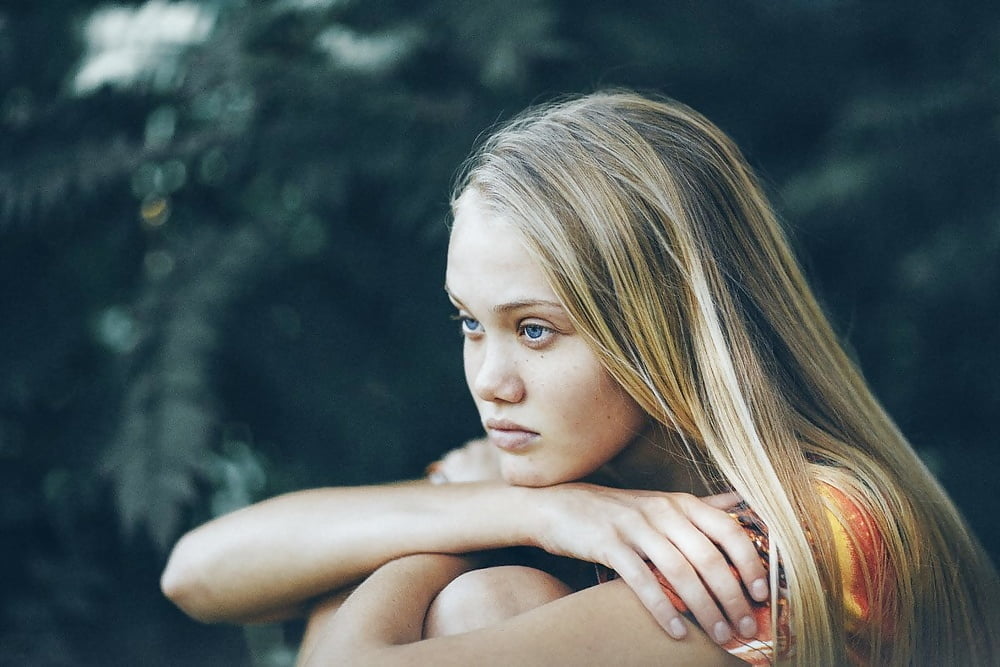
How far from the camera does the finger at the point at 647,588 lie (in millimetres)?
973

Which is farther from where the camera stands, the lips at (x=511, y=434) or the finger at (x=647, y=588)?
the lips at (x=511, y=434)

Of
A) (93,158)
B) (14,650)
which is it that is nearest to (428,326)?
(93,158)

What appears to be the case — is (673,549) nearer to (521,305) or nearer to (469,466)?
(521,305)

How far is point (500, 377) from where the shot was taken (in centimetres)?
109

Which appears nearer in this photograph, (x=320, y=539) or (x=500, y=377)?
(x=500, y=377)

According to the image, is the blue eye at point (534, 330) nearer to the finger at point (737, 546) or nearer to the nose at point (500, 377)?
the nose at point (500, 377)

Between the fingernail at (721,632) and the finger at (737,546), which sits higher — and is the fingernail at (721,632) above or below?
below

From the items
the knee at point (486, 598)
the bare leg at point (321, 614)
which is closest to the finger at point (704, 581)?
the knee at point (486, 598)

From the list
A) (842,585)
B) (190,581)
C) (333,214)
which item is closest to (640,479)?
(842,585)

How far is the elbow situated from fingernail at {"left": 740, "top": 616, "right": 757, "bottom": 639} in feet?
2.30

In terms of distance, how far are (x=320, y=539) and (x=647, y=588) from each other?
0.44 metres

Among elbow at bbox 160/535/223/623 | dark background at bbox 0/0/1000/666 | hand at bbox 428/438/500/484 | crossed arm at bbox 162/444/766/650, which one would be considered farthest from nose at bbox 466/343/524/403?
dark background at bbox 0/0/1000/666

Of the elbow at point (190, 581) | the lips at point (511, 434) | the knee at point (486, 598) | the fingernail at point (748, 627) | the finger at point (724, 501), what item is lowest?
the fingernail at point (748, 627)

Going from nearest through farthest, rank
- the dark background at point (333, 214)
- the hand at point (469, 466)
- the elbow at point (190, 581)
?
the elbow at point (190, 581)
the hand at point (469, 466)
the dark background at point (333, 214)
